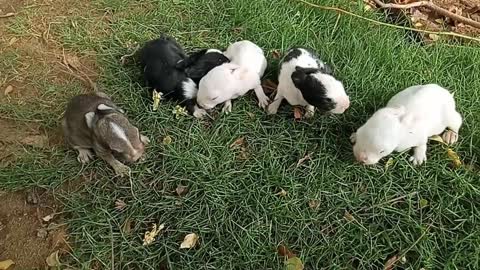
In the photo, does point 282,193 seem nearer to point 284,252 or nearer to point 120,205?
point 284,252

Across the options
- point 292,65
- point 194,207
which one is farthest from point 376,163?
point 194,207

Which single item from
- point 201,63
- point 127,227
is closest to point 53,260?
point 127,227

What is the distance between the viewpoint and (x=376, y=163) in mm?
3955

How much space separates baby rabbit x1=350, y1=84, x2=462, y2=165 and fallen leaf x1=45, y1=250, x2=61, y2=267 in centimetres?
199

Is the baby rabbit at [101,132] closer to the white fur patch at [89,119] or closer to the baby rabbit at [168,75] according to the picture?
the white fur patch at [89,119]

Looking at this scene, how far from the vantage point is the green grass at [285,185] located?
3.65 metres

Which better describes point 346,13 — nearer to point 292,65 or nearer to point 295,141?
point 292,65

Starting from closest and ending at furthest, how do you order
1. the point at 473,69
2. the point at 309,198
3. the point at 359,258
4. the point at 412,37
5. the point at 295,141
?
the point at 359,258
the point at 309,198
the point at 295,141
the point at 473,69
the point at 412,37

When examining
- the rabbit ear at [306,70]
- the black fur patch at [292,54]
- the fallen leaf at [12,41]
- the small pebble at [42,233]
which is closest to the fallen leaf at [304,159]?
the rabbit ear at [306,70]

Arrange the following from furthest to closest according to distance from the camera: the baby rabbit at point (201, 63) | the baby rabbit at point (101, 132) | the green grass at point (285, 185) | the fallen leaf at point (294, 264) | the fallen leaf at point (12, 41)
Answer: the fallen leaf at point (12, 41) → the baby rabbit at point (201, 63) → the baby rabbit at point (101, 132) → the green grass at point (285, 185) → the fallen leaf at point (294, 264)

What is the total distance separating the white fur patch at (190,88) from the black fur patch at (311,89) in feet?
2.36

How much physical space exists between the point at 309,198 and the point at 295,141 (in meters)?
0.46

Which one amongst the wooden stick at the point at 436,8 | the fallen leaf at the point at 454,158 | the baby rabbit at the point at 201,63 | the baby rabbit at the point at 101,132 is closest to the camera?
the baby rabbit at the point at 101,132

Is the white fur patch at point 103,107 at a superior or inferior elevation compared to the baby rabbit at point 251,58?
inferior
